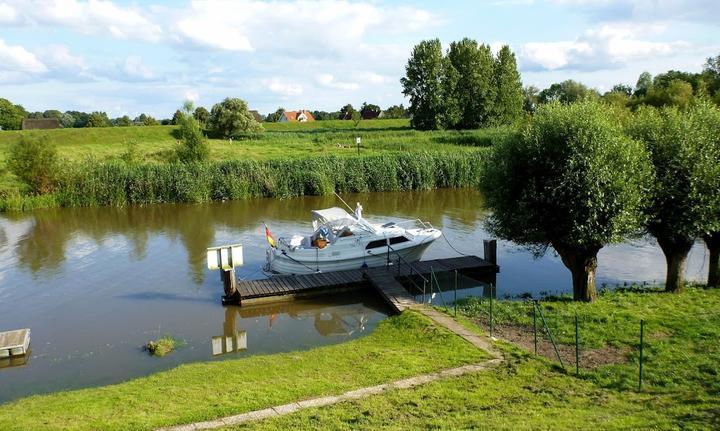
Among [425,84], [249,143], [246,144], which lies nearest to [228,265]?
[246,144]

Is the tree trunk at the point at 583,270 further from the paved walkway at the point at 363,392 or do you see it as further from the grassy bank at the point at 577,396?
the paved walkway at the point at 363,392

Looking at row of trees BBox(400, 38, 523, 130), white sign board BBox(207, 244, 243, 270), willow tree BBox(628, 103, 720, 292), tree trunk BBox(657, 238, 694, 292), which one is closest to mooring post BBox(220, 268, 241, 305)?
white sign board BBox(207, 244, 243, 270)

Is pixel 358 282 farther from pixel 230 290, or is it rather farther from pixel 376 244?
pixel 230 290

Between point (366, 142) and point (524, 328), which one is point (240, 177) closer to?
point (366, 142)

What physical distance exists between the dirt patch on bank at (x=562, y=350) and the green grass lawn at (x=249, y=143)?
4083 cm

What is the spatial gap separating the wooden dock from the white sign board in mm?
1174

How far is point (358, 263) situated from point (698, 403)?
15910 millimetres

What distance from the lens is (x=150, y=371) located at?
1620 cm

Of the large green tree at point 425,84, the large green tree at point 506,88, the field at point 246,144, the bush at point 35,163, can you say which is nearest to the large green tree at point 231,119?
the field at point 246,144

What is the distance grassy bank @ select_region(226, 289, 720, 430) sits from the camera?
34.6 feet

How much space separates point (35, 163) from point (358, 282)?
33.8m

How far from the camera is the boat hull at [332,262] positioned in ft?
81.9

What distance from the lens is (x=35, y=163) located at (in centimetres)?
4441

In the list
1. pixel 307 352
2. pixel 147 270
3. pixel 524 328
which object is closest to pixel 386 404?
pixel 307 352
